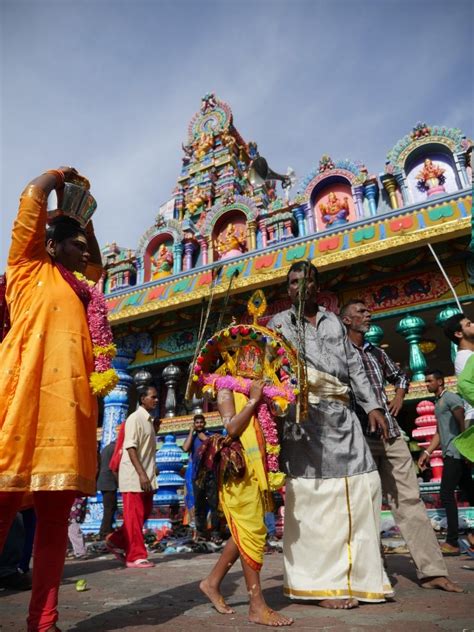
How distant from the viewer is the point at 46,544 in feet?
5.92

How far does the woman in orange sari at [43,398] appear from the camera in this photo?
5.72 ft

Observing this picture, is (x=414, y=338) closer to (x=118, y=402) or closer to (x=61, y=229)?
(x=118, y=402)

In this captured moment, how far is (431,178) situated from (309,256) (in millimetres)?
4185

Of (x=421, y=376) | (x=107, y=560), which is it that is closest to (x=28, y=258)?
(x=107, y=560)

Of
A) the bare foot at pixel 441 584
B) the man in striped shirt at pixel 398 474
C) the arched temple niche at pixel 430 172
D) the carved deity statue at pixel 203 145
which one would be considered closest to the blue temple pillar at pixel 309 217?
the arched temple niche at pixel 430 172

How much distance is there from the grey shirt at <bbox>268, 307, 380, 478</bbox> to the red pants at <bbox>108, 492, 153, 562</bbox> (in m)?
2.33

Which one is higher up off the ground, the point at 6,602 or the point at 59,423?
the point at 59,423

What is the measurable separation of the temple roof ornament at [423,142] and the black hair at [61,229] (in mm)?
10248

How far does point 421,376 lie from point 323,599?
5.82 m

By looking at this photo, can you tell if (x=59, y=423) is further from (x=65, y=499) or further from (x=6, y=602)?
(x=6, y=602)

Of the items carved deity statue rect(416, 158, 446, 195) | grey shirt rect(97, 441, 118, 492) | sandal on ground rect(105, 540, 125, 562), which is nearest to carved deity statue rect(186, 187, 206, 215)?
carved deity statue rect(416, 158, 446, 195)

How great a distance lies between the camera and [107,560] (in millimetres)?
4879

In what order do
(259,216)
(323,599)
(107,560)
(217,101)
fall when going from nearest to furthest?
(323,599)
(107,560)
(259,216)
(217,101)

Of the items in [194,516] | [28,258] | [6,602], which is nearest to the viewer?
[28,258]
